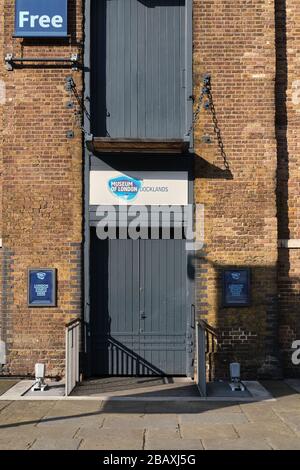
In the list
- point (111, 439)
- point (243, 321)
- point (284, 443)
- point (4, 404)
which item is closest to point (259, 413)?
point (284, 443)

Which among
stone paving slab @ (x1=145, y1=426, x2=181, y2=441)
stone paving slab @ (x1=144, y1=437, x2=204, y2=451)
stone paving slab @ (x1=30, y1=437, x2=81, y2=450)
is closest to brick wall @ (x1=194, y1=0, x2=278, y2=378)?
stone paving slab @ (x1=145, y1=426, x2=181, y2=441)

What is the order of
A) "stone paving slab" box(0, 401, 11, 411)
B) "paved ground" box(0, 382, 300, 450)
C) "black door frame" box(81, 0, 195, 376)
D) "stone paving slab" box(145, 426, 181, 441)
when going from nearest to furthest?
1. "paved ground" box(0, 382, 300, 450)
2. "stone paving slab" box(145, 426, 181, 441)
3. "stone paving slab" box(0, 401, 11, 411)
4. "black door frame" box(81, 0, 195, 376)

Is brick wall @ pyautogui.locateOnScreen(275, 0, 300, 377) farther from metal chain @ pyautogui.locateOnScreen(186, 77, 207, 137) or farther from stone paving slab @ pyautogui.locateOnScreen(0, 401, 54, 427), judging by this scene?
stone paving slab @ pyautogui.locateOnScreen(0, 401, 54, 427)

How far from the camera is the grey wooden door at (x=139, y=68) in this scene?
10.8 metres

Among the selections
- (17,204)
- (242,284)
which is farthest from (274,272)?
(17,204)

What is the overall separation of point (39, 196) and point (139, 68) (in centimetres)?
305

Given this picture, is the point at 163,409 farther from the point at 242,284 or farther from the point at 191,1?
the point at 191,1

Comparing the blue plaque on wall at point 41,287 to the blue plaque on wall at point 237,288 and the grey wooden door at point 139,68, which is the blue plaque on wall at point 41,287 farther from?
the blue plaque on wall at point 237,288

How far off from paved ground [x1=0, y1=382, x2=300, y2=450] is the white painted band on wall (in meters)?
2.86

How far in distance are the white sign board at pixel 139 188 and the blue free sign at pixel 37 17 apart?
2.70 metres

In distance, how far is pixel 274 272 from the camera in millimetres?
10453

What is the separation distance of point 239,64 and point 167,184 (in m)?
2.58

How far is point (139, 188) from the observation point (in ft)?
34.8

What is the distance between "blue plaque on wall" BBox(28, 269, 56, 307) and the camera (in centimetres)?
1042
